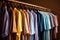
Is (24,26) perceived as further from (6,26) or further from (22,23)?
(6,26)

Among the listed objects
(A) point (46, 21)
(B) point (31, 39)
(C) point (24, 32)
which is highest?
(A) point (46, 21)

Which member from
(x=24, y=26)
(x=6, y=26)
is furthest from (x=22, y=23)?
(x=6, y=26)

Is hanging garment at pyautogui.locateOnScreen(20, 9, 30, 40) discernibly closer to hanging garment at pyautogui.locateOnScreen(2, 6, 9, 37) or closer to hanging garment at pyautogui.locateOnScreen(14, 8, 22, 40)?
hanging garment at pyautogui.locateOnScreen(14, 8, 22, 40)

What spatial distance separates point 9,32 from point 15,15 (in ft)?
0.80

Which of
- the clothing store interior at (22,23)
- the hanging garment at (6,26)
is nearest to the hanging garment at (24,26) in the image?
the clothing store interior at (22,23)

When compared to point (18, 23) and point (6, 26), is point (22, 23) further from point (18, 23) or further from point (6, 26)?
point (6, 26)

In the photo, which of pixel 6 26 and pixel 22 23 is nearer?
pixel 6 26

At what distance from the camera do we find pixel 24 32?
5.69ft

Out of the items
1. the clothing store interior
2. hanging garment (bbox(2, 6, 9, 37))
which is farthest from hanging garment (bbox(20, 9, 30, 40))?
hanging garment (bbox(2, 6, 9, 37))

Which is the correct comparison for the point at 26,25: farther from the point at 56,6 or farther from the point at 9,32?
the point at 56,6

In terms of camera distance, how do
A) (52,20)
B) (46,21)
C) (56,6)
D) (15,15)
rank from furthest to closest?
(56,6)
(52,20)
(46,21)
(15,15)

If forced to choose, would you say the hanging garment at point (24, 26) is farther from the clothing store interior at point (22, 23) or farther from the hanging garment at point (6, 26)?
the hanging garment at point (6, 26)

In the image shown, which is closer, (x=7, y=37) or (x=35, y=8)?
(x=7, y=37)

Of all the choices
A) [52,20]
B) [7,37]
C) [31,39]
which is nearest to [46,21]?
[52,20]
